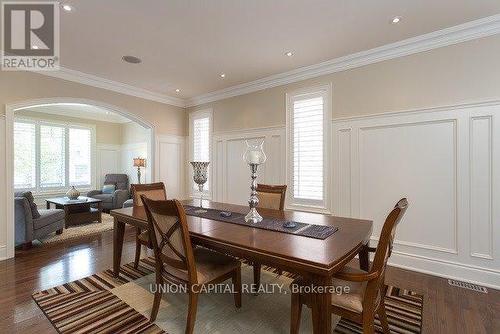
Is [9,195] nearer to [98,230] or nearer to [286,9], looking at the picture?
[98,230]

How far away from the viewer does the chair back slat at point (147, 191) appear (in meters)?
2.94

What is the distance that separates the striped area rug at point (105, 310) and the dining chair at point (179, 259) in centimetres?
27

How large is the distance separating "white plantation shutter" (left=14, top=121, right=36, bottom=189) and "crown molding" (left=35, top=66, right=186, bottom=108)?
348 centimetres

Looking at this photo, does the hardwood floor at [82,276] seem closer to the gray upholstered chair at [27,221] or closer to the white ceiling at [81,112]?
the gray upholstered chair at [27,221]

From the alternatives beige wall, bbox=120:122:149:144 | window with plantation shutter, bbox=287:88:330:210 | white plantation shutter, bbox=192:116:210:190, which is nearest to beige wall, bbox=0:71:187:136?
white plantation shutter, bbox=192:116:210:190

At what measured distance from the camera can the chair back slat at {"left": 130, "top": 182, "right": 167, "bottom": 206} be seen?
116 inches

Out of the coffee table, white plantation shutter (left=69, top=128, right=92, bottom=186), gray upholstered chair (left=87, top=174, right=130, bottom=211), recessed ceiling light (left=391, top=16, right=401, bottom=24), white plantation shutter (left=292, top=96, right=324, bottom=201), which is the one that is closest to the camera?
recessed ceiling light (left=391, top=16, right=401, bottom=24)

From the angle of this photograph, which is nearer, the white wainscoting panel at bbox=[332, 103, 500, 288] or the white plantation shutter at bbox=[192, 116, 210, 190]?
the white wainscoting panel at bbox=[332, 103, 500, 288]

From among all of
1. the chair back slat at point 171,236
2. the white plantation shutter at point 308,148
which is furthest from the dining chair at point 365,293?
the white plantation shutter at point 308,148

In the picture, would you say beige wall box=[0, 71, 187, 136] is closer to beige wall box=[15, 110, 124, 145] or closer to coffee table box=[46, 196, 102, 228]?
coffee table box=[46, 196, 102, 228]

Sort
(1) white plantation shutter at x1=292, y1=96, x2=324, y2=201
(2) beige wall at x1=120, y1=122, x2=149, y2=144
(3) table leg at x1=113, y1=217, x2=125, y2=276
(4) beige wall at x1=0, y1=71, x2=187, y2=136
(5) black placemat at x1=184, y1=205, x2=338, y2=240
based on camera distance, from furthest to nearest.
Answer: (2) beige wall at x1=120, y1=122, x2=149, y2=144 < (1) white plantation shutter at x1=292, y1=96, x2=324, y2=201 < (4) beige wall at x1=0, y1=71, x2=187, y2=136 < (3) table leg at x1=113, y1=217, x2=125, y2=276 < (5) black placemat at x1=184, y1=205, x2=338, y2=240

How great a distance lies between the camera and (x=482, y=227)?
2553 millimetres

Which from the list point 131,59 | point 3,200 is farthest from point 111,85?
point 3,200

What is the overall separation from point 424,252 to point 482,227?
2.03 ft
